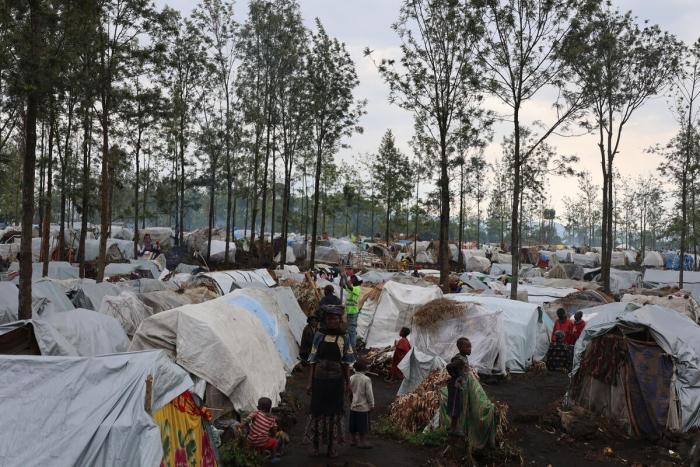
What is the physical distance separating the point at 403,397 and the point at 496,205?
1811 inches

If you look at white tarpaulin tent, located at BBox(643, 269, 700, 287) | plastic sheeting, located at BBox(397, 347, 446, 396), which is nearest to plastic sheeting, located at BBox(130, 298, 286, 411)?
plastic sheeting, located at BBox(397, 347, 446, 396)

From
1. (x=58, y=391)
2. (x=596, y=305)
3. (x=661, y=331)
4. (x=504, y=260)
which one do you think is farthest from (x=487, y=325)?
(x=504, y=260)

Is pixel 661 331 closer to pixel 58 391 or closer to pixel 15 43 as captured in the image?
pixel 58 391

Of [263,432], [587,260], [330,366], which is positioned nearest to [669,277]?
[587,260]

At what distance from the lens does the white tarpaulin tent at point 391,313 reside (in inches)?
612

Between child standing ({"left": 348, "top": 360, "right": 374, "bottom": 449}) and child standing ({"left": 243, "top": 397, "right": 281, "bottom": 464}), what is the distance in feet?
4.02

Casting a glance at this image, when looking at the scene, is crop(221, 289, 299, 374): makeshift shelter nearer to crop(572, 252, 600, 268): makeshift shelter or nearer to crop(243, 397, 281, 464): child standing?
crop(243, 397, 281, 464): child standing

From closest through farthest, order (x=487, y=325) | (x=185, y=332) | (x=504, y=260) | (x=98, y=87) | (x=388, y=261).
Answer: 1. (x=185, y=332)
2. (x=487, y=325)
3. (x=98, y=87)
4. (x=388, y=261)
5. (x=504, y=260)

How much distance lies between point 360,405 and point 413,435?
3.58 feet

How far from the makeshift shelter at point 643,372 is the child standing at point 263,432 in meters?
5.73

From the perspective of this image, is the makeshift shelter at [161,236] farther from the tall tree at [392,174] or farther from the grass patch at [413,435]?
the grass patch at [413,435]

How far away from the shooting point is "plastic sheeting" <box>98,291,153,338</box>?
480 inches

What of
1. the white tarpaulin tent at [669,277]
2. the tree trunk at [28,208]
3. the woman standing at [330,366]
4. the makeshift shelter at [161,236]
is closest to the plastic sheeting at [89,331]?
the tree trunk at [28,208]

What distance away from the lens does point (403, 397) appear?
9.21 metres
